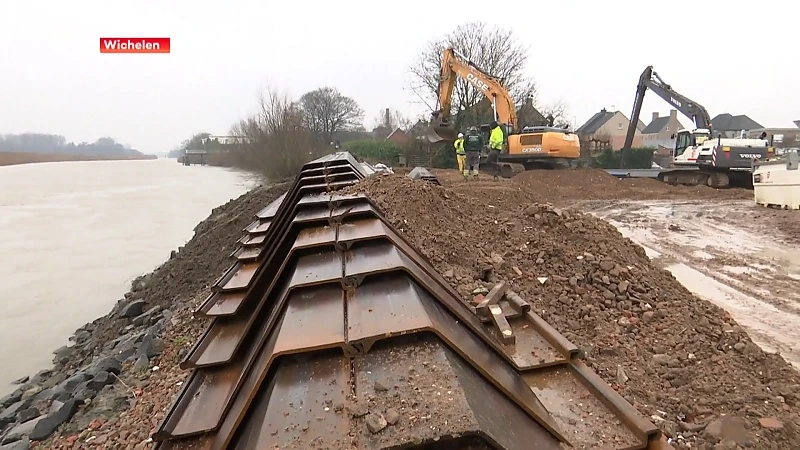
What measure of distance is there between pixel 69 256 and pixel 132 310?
725cm

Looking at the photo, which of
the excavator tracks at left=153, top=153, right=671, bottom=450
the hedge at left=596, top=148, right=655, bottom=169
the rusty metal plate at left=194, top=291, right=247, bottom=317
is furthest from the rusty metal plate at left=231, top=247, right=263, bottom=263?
the hedge at left=596, top=148, right=655, bottom=169

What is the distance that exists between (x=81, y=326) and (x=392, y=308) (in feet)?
30.5

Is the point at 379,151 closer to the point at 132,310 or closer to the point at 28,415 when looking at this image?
the point at 132,310

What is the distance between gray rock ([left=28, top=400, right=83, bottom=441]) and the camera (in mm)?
4352

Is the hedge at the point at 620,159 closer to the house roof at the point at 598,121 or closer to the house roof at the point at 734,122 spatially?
the house roof at the point at 598,121

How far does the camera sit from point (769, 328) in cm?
498

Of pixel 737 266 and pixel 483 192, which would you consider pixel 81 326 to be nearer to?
pixel 483 192

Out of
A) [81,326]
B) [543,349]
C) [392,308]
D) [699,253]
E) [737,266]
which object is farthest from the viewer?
[81,326]

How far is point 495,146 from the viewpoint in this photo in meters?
16.4

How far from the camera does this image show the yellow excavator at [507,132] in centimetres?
1702

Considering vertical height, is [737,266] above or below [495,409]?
below

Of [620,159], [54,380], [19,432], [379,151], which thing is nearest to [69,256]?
[54,380]

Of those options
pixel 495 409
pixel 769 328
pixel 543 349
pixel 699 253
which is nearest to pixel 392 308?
pixel 495 409

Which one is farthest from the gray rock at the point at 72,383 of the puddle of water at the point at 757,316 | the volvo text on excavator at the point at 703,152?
the volvo text on excavator at the point at 703,152
